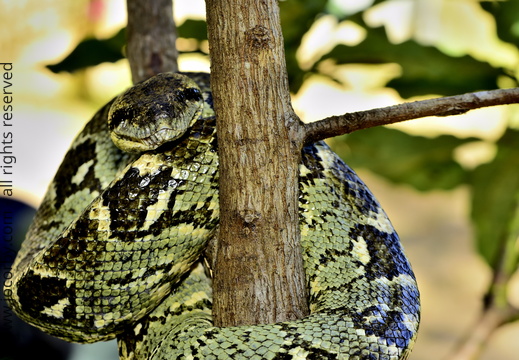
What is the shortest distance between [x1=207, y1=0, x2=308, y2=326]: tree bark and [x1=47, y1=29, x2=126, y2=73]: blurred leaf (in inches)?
51.0

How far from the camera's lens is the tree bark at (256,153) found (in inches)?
54.9

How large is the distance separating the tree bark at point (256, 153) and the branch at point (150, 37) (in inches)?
35.4

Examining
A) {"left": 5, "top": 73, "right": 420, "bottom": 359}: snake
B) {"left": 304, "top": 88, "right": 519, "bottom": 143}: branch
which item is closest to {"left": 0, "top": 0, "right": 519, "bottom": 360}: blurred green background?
{"left": 5, "top": 73, "right": 420, "bottom": 359}: snake

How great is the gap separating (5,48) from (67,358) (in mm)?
3035

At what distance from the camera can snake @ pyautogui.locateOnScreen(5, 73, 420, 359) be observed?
4.86 ft

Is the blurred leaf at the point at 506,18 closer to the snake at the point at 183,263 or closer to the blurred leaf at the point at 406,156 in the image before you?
the blurred leaf at the point at 406,156

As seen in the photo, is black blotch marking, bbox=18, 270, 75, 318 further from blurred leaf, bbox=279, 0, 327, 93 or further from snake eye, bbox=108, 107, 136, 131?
blurred leaf, bbox=279, 0, 327, 93

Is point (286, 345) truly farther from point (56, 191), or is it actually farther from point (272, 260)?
point (56, 191)

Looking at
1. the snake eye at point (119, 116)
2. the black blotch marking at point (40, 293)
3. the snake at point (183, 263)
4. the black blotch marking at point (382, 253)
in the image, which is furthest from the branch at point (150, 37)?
the black blotch marking at point (382, 253)

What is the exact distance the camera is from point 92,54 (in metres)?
2.61

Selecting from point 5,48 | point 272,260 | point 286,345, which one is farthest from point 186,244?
point 5,48

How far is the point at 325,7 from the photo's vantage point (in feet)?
9.28

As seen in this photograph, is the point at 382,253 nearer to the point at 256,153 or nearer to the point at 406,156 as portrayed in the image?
the point at 256,153

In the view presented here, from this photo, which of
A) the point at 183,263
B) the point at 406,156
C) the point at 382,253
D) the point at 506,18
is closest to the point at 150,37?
the point at 183,263
